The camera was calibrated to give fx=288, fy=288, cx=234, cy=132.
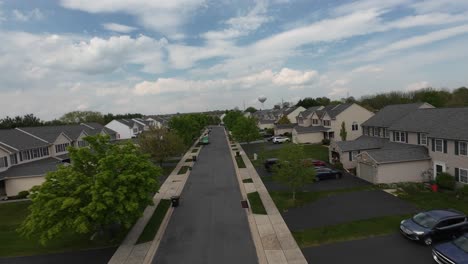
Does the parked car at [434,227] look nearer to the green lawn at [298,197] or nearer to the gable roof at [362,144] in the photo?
the green lawn at [298,197]

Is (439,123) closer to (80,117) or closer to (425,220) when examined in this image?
(425,220)

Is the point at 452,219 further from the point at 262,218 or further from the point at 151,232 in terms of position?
the point at 151,232

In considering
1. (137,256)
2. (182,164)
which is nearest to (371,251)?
(137,256)

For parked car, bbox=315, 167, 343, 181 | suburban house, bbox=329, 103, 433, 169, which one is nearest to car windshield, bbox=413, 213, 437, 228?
parked car, bbox=315, 167, 343, 181

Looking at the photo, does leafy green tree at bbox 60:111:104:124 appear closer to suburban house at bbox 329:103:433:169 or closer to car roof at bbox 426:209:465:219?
suburban house at bbox 329:103:433:169

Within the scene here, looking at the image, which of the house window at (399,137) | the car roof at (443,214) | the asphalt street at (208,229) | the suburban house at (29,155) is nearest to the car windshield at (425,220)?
the car roof at (443,214)
